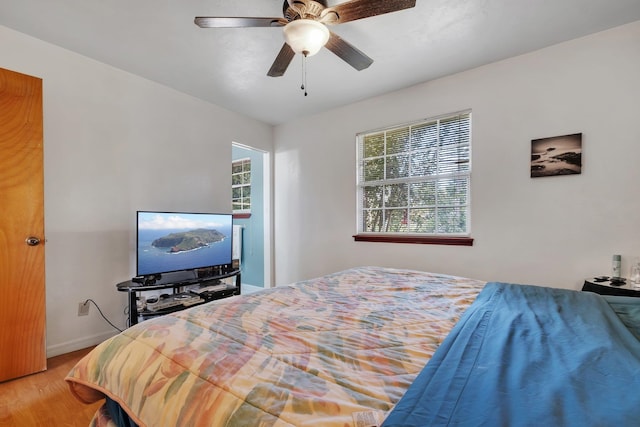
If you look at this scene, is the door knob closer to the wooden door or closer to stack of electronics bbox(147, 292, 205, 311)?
the wooden door

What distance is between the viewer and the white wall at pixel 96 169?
236 centimetres

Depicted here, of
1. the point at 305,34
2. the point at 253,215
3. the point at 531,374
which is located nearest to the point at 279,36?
the point at 305,34

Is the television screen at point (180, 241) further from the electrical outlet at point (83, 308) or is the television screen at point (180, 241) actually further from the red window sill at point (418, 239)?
the red window sill at point (418, 239)

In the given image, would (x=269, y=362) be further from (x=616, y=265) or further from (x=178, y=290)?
(x=616, y=265)

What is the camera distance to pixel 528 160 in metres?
2.52

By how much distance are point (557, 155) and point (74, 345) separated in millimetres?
4351

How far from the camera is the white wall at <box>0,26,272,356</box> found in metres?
2.36

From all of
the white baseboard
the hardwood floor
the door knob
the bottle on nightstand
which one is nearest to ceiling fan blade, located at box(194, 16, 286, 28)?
the door knob

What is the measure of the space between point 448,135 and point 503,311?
2.20 meters

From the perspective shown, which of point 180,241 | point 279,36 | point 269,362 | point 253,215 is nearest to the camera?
point 269,362

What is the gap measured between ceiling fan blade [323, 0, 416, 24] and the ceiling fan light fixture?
0.09 metres

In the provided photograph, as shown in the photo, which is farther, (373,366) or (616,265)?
(616,265)

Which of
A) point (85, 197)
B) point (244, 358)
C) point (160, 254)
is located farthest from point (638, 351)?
point (85, 197)

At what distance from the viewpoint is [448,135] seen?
2.96 metres
